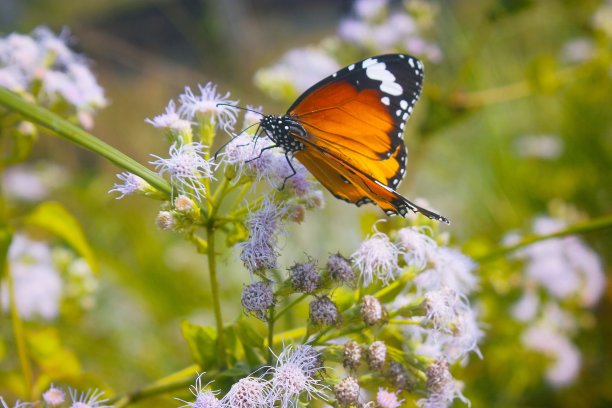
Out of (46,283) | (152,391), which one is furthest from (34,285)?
(152,391)

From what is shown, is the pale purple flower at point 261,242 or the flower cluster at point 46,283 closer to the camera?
the pale purple flower at point 261,242

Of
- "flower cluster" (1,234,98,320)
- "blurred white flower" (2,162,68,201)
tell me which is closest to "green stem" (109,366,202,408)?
"flower cluster" (1,234,98,320)

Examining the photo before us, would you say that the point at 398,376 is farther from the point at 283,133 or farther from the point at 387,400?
the point at 283,133

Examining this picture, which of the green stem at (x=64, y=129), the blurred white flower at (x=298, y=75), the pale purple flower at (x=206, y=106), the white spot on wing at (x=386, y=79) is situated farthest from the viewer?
the blurred white flower at (x=298, y=75)

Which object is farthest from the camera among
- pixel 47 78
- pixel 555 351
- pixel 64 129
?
pixel 555 351

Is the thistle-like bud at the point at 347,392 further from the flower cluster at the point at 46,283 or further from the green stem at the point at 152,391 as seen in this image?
the flower cluster at the point at 46,283

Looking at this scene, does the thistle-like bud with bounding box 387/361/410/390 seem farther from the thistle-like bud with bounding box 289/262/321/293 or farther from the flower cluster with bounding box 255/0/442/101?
the flower cluster with bounding box 255/0/442/101

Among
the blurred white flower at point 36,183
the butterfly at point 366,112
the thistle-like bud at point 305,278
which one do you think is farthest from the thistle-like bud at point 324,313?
the blurred white flower at point 36,183
